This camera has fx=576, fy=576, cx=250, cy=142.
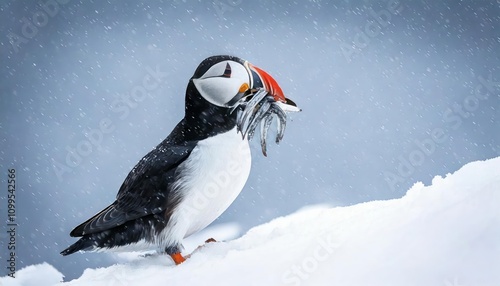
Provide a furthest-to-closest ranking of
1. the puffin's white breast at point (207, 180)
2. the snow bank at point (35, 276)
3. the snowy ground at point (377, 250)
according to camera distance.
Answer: the snow bank at point (35, 276) → the puffin's white breast at point (207, 180) → the snowy ground at point (377, 250)

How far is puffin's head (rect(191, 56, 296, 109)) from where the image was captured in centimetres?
135

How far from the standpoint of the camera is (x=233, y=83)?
1352mm

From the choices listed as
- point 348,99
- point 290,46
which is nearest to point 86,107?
point 290,46

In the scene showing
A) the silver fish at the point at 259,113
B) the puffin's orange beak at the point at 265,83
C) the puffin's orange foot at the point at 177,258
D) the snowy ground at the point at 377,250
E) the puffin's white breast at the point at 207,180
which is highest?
the puffin's orange beak at the point at 265,83

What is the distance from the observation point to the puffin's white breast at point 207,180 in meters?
1.33

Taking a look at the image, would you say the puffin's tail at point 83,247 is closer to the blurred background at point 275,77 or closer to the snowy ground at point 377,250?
the snowy ground at point 377,250

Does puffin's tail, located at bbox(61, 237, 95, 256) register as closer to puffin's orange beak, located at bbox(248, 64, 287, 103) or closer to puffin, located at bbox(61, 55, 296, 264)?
puffin, located at bbox(61, 55, 296, 264)

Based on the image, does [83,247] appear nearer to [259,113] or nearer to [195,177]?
[195,177]

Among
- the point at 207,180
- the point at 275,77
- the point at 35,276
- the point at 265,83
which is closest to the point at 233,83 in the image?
the point at 265,83

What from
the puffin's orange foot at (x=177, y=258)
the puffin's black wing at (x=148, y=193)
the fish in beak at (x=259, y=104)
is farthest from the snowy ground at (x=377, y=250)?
the fish in beak at (x=259, y=104)

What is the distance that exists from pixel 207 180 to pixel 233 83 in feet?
0.77

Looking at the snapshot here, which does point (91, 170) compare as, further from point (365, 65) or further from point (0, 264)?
point (365, 65)

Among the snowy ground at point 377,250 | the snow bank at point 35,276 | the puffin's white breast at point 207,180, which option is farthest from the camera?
the snow bank at point 35,276

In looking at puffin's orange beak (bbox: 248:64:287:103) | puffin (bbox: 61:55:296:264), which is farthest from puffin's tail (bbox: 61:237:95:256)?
puffin's orange beak (bbox: 248:64:287:103)
